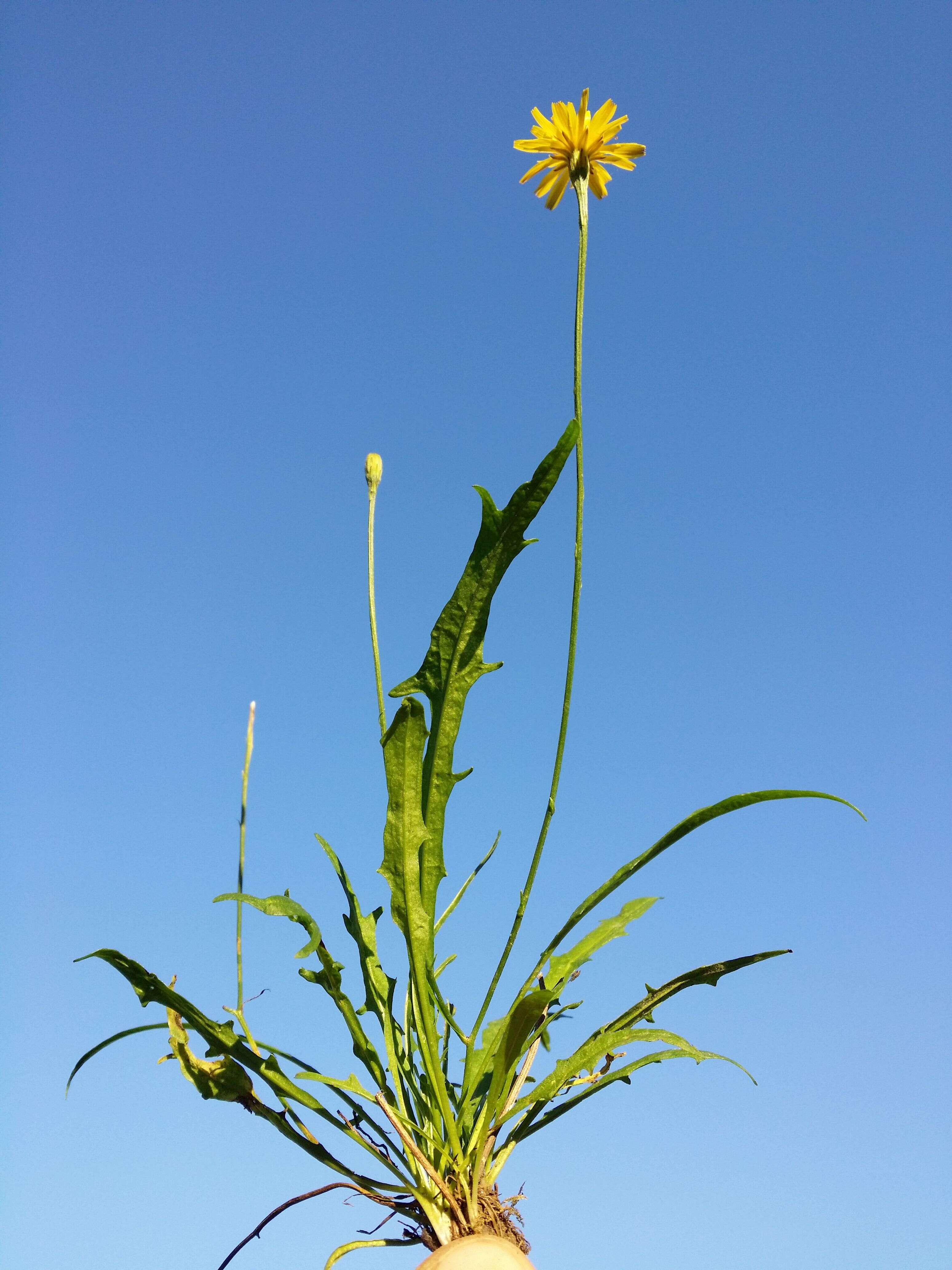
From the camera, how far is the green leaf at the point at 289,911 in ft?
6.03

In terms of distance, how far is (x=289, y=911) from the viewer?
1896mm

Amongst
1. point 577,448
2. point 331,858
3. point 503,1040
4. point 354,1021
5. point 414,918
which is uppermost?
point 577,448

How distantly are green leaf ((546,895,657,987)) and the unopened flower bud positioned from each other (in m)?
1.15

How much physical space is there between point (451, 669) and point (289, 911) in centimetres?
59

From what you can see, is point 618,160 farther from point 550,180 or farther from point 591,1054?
point 591,1054

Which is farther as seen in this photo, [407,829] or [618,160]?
[618,160]

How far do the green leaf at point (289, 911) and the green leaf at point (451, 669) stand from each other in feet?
0.83

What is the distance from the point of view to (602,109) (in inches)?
87.7

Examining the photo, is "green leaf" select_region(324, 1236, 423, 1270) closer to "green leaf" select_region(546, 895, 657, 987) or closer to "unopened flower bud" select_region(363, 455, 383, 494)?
"green leaf" select_region(546, 895, 657, 987)

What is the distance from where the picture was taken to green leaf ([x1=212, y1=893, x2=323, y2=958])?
72.4 inches

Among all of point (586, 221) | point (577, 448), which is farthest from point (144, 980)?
point (586, 221)

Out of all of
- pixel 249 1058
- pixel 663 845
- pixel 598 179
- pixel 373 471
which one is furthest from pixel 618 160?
pixel 249 1058

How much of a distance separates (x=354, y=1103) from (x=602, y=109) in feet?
7.34

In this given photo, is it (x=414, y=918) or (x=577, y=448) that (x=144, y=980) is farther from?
(x=577, y=448)
